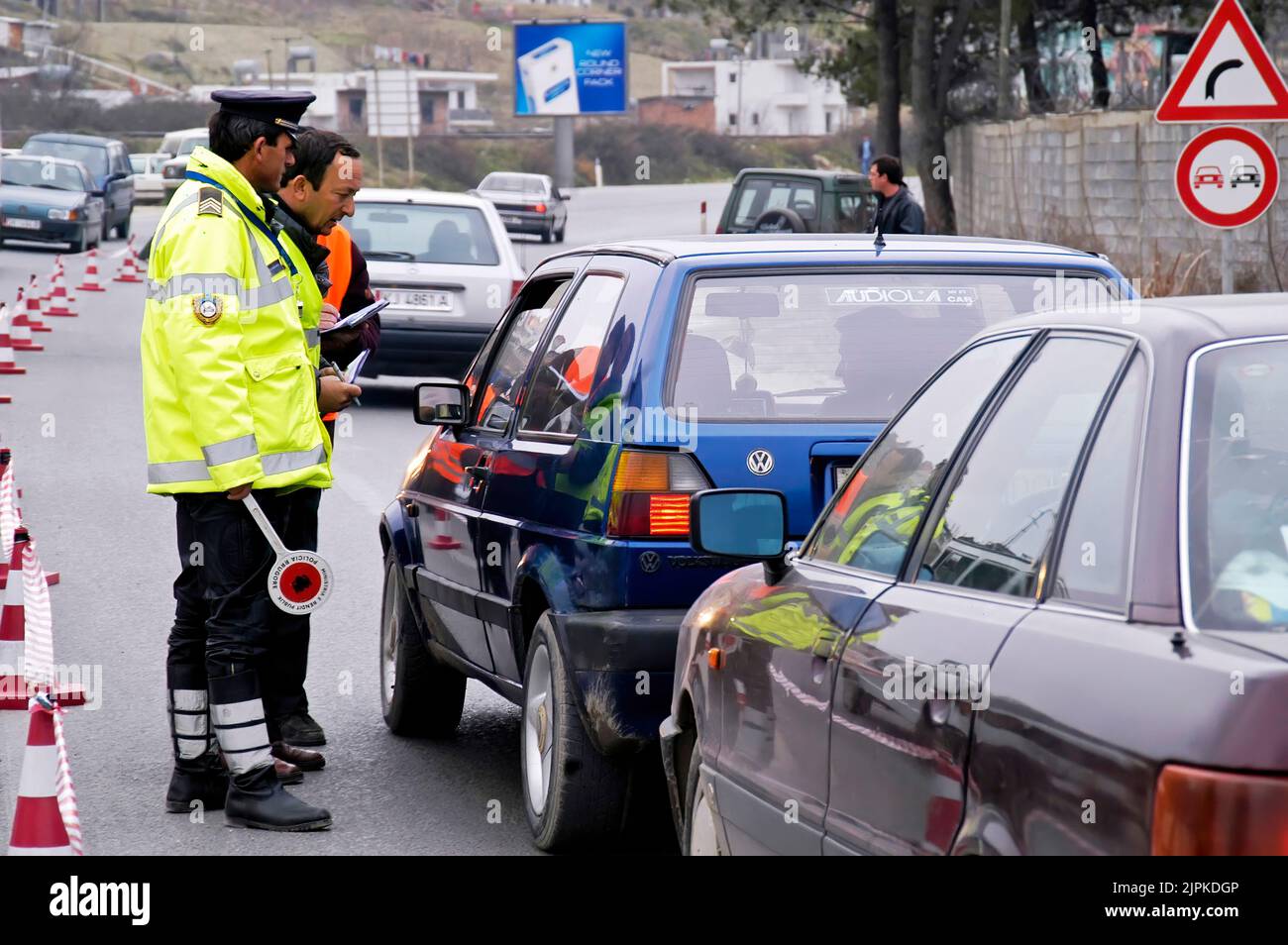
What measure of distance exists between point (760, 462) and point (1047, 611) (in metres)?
2.51

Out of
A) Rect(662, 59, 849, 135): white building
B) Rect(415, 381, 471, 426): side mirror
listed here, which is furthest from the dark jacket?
Rect(662, 59, 849, 135): white building

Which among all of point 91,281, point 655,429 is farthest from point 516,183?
point 655,429

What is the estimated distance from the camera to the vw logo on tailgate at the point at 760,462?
216 inches

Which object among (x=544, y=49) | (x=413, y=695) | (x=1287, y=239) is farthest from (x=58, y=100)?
(x=413, y=695)

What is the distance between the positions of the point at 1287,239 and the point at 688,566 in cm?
1614

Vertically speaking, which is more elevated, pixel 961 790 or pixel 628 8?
pixel 628 8

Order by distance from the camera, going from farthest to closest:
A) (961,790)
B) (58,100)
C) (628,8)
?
(628,8) → (58,100) → (961,790)

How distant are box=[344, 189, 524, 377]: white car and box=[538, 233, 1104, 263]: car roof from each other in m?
10.7

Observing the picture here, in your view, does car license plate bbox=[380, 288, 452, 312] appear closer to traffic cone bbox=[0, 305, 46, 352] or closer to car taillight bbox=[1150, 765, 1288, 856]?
traffic cone bbox=[0, 305, 46, 352]

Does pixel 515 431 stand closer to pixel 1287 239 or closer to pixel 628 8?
pixel 1287 239

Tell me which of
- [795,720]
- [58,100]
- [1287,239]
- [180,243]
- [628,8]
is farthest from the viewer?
[628,8]

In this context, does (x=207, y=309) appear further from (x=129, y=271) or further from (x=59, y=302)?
(x=129, y=271)

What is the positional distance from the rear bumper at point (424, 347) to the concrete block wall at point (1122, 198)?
21.5 ft

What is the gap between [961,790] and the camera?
3.04 m
